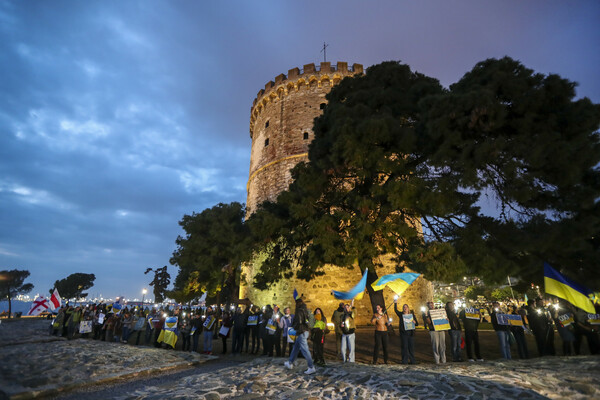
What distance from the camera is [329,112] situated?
38.8 feet

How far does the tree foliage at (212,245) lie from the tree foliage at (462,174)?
9.67m

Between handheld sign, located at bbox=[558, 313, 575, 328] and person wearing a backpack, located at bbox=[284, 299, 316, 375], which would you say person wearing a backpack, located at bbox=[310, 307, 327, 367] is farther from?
handheld sign, located at bbox=[558, 313, 575, 328]

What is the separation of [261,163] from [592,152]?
17340 mm

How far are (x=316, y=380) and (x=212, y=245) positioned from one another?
55.6 feet

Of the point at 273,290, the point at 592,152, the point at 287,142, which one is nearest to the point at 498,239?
the point at 592,152

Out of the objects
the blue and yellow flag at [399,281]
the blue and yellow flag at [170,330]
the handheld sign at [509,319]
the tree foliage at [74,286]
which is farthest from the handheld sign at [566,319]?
the tree foliage at [74,286]

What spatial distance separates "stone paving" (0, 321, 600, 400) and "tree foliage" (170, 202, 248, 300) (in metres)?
12.3

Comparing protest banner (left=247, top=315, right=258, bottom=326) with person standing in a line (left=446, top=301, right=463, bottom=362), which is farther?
protest banner (left=247, top=315, right=258, bottom=326)

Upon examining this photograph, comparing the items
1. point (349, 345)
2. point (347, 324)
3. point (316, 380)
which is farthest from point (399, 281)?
point (316, 380)

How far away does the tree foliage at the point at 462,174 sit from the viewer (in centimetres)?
794

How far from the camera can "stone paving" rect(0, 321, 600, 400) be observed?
15.1 ft

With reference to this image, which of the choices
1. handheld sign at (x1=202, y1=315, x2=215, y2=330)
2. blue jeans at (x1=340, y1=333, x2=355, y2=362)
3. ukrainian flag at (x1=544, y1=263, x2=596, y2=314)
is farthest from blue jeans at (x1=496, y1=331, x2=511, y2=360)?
handheld sign at (x1=202, y1=315, x2=215, y2=330)

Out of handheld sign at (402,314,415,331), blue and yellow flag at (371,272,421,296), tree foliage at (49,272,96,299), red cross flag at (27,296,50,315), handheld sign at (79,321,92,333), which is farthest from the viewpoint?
tree foliage at (49,272,96,299)

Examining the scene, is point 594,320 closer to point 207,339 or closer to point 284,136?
point 207,339
